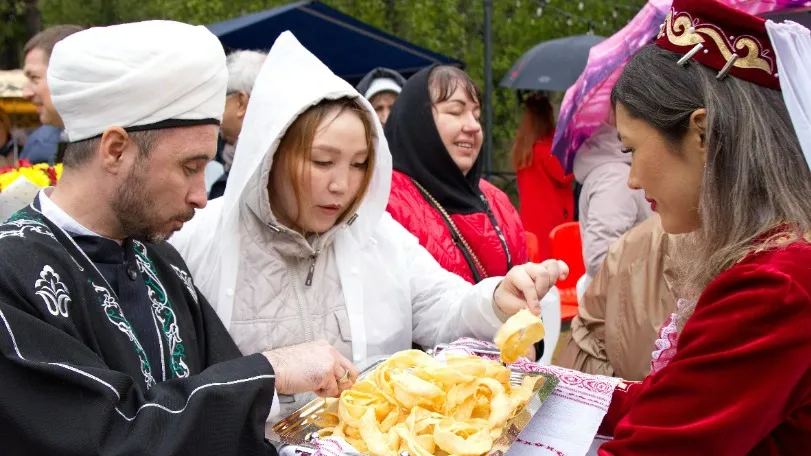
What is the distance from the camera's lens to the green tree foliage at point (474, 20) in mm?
11727

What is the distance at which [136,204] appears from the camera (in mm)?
1857

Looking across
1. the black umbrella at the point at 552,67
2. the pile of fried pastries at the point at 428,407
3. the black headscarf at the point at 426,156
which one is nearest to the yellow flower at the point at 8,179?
the black headscarf at the point at 426,156

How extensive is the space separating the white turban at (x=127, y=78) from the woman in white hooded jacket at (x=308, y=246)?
46 centimetres

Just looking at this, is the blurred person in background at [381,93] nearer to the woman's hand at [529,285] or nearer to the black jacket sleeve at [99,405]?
the woman's hand at [529,285]

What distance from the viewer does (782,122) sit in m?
1.56

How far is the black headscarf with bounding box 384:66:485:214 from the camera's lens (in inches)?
137

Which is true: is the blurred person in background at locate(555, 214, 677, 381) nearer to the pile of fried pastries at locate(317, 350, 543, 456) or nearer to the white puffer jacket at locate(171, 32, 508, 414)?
the white puffer jacket at locate(171, 32, 508, 414)

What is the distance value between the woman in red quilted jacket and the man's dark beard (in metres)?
1.53

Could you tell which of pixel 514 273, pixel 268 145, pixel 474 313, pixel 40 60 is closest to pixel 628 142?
pixel 514 273

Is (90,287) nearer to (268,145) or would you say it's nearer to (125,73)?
(125,73)

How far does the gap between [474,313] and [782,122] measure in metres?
1.08

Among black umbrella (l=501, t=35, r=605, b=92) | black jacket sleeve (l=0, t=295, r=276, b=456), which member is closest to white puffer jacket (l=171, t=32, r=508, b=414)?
black jacket sleeve (l=0, t=295, r=276, b=456)

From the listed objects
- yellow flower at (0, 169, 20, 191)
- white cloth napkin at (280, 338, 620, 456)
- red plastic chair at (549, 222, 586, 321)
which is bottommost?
red plastic chair at (549, 222, 586, 321)

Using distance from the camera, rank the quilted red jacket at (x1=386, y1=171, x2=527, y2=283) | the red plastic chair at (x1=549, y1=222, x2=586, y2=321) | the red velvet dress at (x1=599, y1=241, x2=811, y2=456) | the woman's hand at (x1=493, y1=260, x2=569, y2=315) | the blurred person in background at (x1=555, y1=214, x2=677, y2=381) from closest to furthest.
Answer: the red velvet dress at (x1=599, y1=241, x2=811, y2=456)
the woman's hand at (x1=493, y1=260, x2=569, y2=315)
the blurred person in background at (x1=555, y1=214, x2=677, y2=381)
the quilted red jacket at (x1=386, y1=171, x2=527, y2=283)
the red plastic chair at (x1=549, y1=222, x2=586, y2=321)
